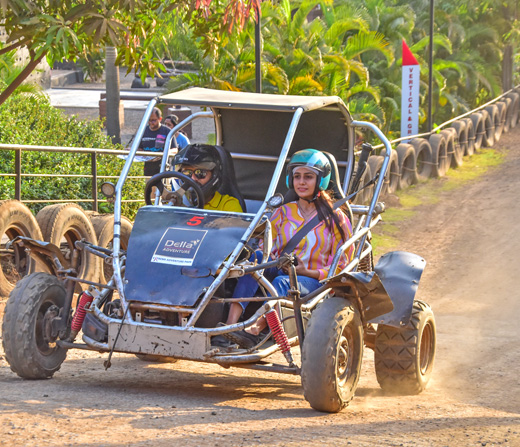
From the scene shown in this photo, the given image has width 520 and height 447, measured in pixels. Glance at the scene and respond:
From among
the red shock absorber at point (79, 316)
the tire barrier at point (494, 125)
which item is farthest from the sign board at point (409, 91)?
the red shock absorber at point (79, 316)

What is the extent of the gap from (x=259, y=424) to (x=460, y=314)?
20.9 feet

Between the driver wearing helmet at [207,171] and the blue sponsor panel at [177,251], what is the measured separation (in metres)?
0.53

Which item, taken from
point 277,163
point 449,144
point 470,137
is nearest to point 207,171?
point 277,163

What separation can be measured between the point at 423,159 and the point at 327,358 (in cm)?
1533

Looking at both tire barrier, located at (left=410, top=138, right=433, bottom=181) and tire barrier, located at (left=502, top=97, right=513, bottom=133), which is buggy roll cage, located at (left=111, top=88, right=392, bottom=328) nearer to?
tire barrier, located at (left=410, top=138, right=433, bottom=181)

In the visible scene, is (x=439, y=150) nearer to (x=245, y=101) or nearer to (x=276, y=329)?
(x=245, y=101)

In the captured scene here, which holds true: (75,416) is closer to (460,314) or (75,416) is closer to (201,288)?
(201,288)

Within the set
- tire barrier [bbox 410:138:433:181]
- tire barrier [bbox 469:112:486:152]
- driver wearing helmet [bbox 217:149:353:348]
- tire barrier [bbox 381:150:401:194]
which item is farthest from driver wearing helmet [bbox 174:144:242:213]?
tire barrier [bbox 469:112:486:152]

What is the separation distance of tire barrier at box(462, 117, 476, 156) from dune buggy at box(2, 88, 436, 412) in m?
16.6

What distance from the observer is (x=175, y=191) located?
7.13m

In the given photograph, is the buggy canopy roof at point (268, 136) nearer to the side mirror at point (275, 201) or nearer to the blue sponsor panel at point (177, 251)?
the blue sponsor panel at point (177, 251)

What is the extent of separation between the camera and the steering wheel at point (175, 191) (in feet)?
22.1

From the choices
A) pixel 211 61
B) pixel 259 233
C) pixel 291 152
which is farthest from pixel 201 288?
pixel 211 61

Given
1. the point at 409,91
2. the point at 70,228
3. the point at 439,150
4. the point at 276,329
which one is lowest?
the point at 276,329
